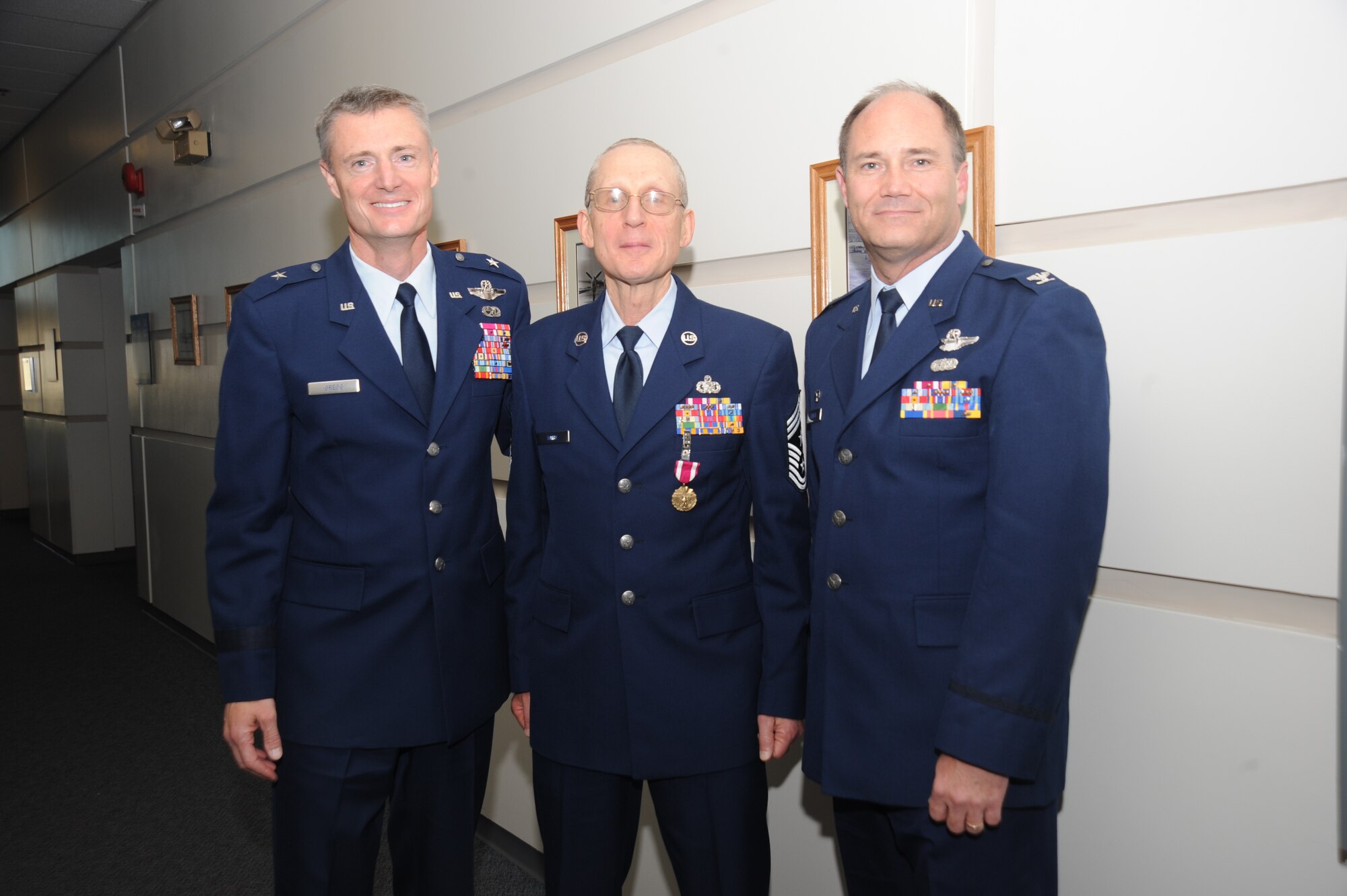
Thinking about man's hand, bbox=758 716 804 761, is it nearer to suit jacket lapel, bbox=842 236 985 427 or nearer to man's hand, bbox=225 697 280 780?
suit jacket lapel, bbox=842 236 985 427

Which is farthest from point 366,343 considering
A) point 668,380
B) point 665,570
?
point 665,570

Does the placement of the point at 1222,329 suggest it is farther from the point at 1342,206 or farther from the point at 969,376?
the point at 969,376

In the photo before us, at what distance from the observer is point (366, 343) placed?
1660 millimetres

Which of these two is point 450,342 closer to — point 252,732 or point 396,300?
point 396,300

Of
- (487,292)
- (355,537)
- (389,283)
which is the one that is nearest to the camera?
(355,537)

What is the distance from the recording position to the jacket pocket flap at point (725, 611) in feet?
5.05

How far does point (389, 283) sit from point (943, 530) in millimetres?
1121

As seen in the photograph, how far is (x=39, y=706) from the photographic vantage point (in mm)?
4191

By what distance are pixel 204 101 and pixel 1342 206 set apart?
480 cm

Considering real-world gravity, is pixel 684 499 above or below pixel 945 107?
below

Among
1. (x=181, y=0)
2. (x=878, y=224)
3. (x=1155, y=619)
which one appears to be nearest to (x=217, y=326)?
(x=181, y=0)

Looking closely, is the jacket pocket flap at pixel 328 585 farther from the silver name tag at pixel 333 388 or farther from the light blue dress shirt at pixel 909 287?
the light blue dress shirt at pixel 909 287

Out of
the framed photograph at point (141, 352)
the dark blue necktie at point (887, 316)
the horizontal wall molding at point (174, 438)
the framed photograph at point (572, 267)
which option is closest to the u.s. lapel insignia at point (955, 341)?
the dark blue necktie at point (887, 316)

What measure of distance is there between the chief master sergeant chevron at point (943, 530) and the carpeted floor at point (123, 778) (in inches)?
67.0
